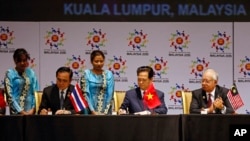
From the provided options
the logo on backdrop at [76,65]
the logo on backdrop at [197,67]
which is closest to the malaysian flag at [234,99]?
the logo on backdrop at [197,67]

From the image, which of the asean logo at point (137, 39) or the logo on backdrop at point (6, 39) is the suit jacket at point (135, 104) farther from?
the logo on backdrop at point (6, 39)

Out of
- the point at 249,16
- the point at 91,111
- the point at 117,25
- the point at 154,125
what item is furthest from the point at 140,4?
the point at 154,125

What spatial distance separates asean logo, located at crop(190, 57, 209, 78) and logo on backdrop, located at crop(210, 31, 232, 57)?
0.16 m

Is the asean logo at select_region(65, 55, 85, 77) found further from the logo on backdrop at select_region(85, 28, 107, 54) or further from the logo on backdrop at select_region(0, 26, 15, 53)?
the logo on backdrop at select_region(0, 26, 15, 53)

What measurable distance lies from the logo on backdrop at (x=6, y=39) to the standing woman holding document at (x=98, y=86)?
2.62 m

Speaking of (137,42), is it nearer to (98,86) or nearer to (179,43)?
(179,43)

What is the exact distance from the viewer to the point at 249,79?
9.05 m

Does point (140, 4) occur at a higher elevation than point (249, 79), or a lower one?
higher

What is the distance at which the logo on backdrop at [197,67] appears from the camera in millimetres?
9039

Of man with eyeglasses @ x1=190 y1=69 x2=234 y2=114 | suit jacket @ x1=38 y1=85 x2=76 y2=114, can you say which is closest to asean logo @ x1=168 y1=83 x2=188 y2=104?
man with eyeglasses @ x1=190 y1=69 x2=234 y2=114

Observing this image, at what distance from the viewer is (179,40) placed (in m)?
9.08

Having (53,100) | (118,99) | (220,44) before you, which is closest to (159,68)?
(220,44)

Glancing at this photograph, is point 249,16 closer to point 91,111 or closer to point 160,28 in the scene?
point 160,28

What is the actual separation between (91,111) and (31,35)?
2875mm
